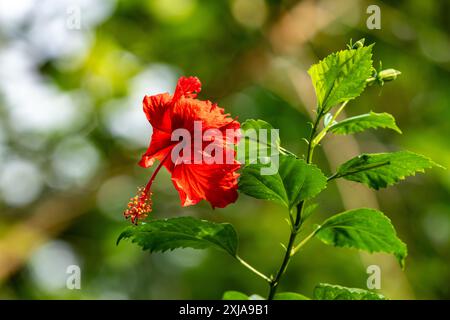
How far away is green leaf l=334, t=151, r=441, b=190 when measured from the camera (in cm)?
108

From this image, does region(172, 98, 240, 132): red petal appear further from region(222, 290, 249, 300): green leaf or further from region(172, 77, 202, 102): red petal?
region(222, 290, 249, 300): green leaf

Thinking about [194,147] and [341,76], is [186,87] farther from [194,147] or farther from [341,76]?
[341,76]

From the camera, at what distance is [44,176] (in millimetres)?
4340

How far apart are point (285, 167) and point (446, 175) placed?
260 cm

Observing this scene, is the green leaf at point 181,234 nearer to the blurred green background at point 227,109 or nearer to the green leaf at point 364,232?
the green leaf at point 364,232

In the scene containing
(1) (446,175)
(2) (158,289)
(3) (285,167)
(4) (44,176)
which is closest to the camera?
(3) (285,167)

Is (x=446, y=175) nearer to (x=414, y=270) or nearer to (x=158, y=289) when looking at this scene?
(x=414, y=270)

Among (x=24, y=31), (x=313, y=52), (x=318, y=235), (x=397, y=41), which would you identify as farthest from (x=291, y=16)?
(x=318, y=235)

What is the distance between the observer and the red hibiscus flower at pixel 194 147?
114cm

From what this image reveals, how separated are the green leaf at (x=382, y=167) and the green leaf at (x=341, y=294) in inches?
7.3

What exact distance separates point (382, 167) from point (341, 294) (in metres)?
0.24

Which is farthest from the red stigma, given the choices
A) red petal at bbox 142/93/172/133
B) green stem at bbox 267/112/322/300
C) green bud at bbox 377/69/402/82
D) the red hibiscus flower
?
green bud at bbox 377/69/402/82

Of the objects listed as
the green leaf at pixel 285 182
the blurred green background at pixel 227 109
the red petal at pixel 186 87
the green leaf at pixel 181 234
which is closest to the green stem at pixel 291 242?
the green leaf at pixel 285 182

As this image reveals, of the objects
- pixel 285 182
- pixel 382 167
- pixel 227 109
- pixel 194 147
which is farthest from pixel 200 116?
pixel 227 109
